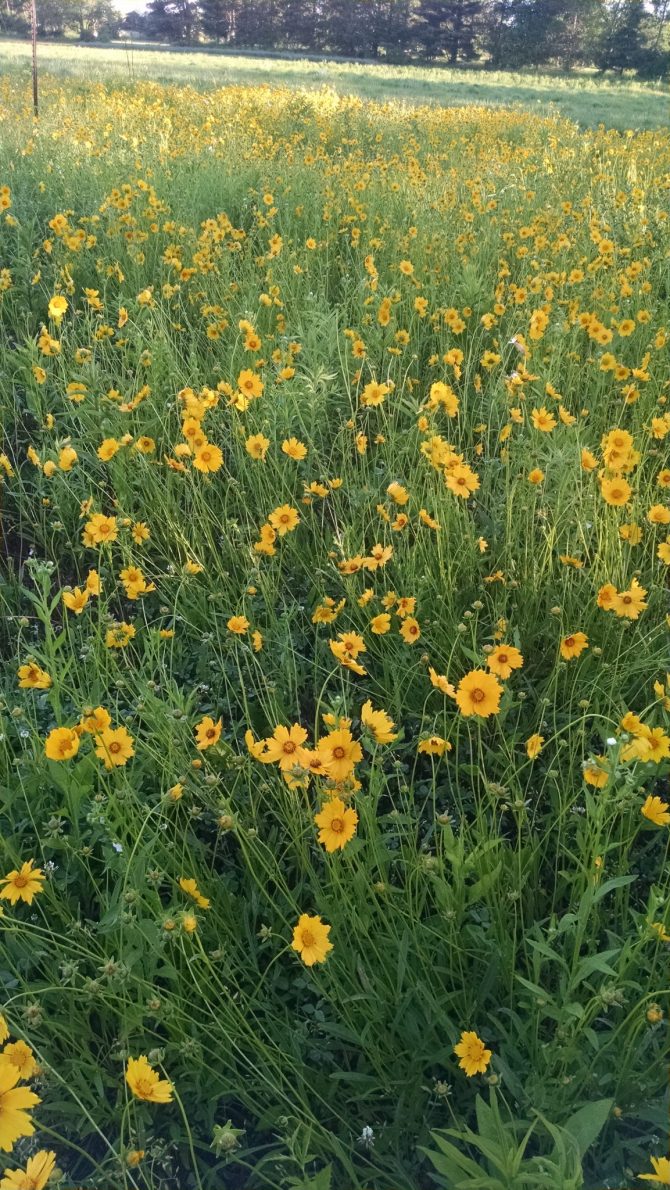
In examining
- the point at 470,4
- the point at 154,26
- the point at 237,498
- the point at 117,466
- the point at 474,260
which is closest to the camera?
the point at 117,466

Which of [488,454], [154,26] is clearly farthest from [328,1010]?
[154,26]

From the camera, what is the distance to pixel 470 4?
38.2 m

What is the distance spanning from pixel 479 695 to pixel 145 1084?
0.73 meters

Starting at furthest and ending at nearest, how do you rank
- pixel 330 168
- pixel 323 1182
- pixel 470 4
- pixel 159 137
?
pixel 470 4 → pixel 159 137 → pixel 330 168 → pixel 323 1182

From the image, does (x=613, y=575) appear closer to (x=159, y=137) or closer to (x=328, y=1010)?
(x=328, y=1010)

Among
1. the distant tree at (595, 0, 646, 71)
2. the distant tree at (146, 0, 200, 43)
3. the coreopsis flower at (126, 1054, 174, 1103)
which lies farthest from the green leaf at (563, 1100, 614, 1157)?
the distant tree at (146, 0, 200, 43)

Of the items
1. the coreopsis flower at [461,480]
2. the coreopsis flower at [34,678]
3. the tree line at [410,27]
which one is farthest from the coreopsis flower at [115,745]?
the tree line at [410,27]

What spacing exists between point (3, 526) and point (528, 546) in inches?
74.9

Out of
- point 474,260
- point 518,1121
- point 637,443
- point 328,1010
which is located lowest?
point 328,1010

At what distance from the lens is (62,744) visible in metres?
1.27

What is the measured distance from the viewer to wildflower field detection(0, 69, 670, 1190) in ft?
3.62

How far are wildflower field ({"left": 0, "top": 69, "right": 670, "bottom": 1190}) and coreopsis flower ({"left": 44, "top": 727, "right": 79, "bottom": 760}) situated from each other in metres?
0.01

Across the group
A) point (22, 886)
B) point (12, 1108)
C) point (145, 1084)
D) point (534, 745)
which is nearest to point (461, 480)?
point (534, 745)

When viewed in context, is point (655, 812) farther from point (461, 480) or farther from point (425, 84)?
point (425, 84)
